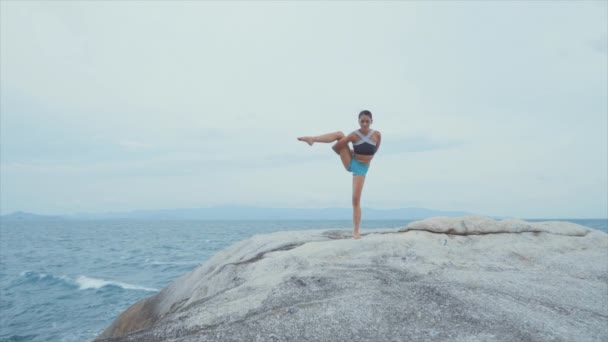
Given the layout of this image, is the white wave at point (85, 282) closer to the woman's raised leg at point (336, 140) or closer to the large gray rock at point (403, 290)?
the large gray rock at point (403, 290)

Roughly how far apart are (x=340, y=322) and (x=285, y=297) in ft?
3.97

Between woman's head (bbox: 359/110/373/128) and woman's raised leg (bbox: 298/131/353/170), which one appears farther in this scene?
woman's head (bbox: 359/110/373/128)

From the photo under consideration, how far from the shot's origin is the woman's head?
934 centimetres

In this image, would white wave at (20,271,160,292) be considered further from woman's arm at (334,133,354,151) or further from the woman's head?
the woman's head

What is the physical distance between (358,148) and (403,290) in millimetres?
3728

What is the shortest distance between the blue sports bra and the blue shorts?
12.1 inches

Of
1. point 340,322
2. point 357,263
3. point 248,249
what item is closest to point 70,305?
point 248,249

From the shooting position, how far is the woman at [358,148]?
9367 mm

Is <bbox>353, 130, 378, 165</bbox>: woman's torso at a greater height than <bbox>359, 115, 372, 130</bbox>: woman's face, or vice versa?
<bbox>359, 115, 372, 130</bbox>: woman's face

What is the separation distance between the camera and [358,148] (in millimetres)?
9516

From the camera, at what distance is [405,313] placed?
599cm

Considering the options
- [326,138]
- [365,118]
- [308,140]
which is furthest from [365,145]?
[308,140]

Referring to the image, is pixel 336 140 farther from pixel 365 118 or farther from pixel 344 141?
pixel 365 118

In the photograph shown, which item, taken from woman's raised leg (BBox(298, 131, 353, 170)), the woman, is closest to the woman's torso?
the woman
